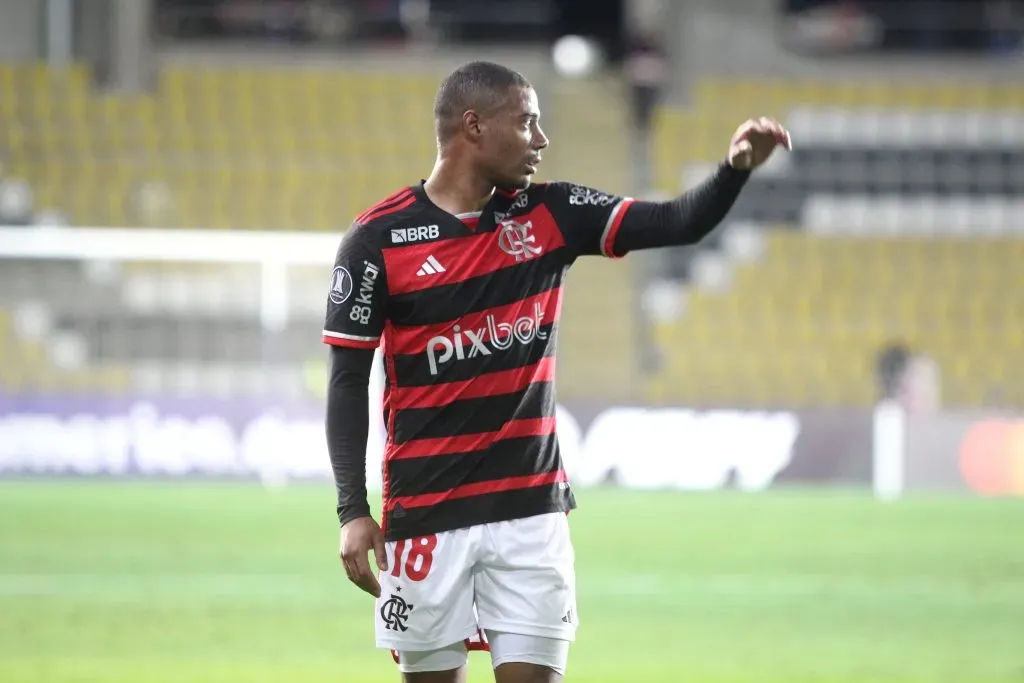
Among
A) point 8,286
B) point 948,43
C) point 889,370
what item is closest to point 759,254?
point 889,370

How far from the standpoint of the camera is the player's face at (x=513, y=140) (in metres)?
3.70

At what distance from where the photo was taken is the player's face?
3697 millimetres

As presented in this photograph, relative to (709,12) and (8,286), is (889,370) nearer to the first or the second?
(709,12)

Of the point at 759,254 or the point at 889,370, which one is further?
the point at 759,254

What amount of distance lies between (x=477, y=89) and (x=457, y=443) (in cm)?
87

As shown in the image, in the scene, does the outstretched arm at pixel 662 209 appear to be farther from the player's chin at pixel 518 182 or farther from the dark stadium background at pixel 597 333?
the dark stadium background at pixel 597 333

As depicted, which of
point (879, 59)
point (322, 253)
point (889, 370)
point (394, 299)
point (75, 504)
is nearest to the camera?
point (394, 299)

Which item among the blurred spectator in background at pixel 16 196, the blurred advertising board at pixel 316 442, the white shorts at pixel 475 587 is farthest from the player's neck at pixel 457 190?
the blurred spectator in background at pixel 16 196

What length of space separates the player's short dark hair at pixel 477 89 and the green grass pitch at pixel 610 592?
3.13 meters

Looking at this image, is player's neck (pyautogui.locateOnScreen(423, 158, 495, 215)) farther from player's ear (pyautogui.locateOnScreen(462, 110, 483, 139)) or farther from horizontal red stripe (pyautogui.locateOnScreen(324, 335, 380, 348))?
horizontal red stripe (pyautogui.locateOnScreen(324, 335, 380, 348))

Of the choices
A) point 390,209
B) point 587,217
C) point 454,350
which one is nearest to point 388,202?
point 390,209

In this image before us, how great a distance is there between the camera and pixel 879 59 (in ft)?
65.1

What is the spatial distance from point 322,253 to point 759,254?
6.45 m

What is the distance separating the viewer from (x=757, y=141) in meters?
3.58
